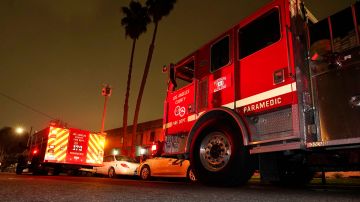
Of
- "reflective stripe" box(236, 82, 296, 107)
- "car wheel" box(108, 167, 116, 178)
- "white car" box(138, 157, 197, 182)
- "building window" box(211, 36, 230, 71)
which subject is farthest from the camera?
"car wheel" box(108, 167, 116, 178)

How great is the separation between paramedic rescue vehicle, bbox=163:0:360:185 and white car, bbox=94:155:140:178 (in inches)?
363

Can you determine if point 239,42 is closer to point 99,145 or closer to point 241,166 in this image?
point 241,166

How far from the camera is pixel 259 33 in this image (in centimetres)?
552

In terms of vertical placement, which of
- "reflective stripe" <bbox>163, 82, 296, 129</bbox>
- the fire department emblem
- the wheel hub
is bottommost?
the wheel hub

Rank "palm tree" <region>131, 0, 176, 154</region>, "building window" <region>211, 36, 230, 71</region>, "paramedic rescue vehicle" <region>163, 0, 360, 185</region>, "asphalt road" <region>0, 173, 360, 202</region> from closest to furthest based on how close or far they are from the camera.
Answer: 1. "asphalt road" <region>0, 173, 360, 202</region>
2. "paramedic rescue vehicle" <region>163, 0, 360, 185</region>
3. "building window" <region>211, 36, 230, 71</region>
4. "palm tree" <region>131, 0, 176, 154</region>

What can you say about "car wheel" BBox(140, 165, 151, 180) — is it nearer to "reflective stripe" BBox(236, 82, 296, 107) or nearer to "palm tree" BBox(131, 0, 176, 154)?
"reflective stripe" BBox(236, 82, 296, 107)

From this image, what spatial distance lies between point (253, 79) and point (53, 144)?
1051 centimetres

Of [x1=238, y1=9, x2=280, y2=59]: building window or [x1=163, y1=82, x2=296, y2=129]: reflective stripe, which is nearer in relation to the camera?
[x1=163, y1=82, x2=296, y2=129]: reflective stripe

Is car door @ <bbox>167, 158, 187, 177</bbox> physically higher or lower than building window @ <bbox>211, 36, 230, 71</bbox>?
lower

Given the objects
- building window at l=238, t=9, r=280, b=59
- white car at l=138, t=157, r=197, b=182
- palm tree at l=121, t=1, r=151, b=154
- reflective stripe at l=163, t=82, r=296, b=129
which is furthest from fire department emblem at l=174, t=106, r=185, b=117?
palm tree at l=121, t=1, r=151, b=154

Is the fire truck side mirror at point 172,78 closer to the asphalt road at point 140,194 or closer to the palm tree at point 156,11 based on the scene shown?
the asphalt road at point 140,194

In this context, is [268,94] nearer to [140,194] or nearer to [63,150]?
[140,194]

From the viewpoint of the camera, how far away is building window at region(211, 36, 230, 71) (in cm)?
609

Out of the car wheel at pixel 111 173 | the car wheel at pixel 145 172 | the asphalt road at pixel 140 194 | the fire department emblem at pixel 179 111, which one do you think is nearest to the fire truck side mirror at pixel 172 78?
the fire department emblem at pixel 179 111
